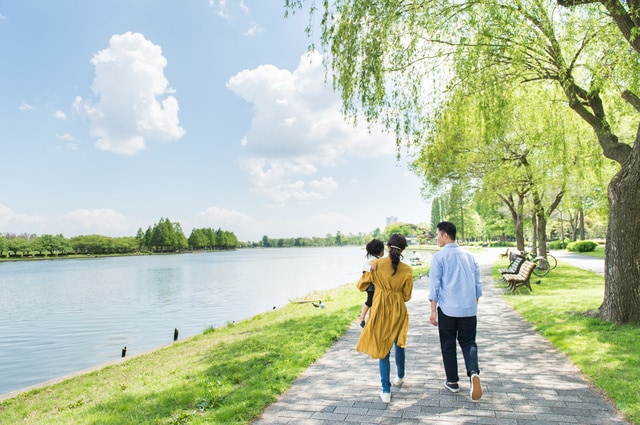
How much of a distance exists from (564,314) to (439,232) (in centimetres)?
605

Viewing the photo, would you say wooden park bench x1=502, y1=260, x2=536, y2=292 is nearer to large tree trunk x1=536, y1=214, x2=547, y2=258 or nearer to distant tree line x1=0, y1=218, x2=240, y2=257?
large tree trunk x1=536, y1=214, x2=547, y2=258

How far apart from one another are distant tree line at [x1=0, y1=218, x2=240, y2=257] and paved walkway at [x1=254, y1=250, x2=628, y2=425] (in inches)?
5166

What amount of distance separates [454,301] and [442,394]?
109 cm

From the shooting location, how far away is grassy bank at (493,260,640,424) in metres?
4.75

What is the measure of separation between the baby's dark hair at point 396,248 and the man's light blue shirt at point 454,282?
1.23 feet

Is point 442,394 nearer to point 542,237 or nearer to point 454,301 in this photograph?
point 454,301

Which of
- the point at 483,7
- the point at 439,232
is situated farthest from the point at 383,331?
the point at 483,7

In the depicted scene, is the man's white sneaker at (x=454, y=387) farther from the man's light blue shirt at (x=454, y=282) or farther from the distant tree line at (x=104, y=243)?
the distant tree line at (x=104, y=243)

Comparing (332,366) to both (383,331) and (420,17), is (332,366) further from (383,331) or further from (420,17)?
(420,17)

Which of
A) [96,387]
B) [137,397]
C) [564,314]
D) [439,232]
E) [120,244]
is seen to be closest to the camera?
[439,232]

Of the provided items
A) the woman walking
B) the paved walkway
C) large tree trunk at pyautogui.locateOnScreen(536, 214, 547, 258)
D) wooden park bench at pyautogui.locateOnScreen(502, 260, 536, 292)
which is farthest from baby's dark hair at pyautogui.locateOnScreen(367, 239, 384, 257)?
large tree trunk at pyautogui.locateOnScreen(536, 214, 547, 258)

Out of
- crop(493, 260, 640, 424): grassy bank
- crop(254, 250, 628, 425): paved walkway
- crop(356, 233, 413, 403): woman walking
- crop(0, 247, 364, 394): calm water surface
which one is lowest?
crop(0, 247, 364, 394): calm water surface

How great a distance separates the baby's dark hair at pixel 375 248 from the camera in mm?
4988

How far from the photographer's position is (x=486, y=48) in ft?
27.2
